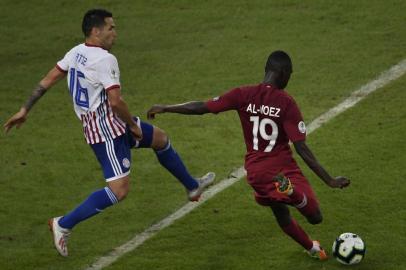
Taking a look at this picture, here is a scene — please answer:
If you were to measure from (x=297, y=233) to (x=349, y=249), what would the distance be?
1.58ft

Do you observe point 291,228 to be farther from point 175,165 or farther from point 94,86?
point 94,86

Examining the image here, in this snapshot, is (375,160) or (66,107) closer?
(375,160)

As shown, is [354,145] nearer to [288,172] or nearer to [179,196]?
[179,196]

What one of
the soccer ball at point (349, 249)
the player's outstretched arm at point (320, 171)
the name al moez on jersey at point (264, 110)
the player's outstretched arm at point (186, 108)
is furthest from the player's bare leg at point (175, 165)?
the player's outstretched arm at point (320, 171)

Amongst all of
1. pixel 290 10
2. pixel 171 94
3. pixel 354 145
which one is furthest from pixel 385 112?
pixel 290 10

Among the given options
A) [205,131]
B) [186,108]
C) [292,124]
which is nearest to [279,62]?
[292,124]

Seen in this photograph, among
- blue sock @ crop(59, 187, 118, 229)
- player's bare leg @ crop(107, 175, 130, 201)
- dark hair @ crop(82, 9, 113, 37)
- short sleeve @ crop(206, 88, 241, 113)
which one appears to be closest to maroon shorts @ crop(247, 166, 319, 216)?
short sleeve @ crop(206, 88, 241, 113)

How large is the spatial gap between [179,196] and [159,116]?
2487 mm

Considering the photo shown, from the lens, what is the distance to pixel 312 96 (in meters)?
14.4

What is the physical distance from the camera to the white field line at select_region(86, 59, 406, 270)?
34.9ft

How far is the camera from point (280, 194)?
9.71 m

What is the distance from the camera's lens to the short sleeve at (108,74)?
9.85m

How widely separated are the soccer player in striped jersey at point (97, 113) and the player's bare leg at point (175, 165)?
1.52 ft

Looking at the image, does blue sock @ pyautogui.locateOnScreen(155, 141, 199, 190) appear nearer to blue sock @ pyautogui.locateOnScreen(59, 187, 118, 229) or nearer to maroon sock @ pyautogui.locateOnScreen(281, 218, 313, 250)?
blue sock @ pyautogui.locateOnScreen(59, 187, 118, 229)
